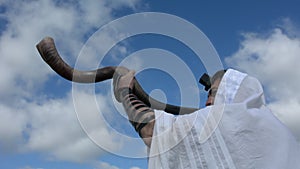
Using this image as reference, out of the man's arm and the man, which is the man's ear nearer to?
the man

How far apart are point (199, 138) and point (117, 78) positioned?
806 millimetres

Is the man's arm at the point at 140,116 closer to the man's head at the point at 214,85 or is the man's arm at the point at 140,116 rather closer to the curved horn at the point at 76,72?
the curved horn at the point at 76,72

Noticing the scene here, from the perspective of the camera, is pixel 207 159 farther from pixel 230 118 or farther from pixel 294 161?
pixel 294 161

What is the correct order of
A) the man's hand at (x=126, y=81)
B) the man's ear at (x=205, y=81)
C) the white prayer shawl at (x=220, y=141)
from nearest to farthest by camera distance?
the white prayer shawl at (x=220, y=141) → the man's hand at (x=126, y=81) → the man's ear at (x=205, y=81)

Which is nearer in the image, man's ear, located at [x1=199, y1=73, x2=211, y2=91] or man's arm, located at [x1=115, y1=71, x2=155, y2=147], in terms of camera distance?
man's arm, located at [x1=115, y1=71, x2=155, y2=147]

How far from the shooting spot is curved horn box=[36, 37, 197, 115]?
2.75m

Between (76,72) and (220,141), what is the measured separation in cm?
129

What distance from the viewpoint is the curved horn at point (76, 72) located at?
275cm

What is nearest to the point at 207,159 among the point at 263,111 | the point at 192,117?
the point at 192,117

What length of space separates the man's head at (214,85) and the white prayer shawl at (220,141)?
10.9 inches

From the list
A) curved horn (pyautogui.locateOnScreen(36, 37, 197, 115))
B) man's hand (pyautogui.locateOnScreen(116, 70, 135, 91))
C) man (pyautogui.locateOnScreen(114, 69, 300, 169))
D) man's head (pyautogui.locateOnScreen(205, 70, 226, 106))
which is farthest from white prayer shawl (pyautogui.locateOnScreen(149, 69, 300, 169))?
curved horn (pyautogui.locateOnScreen(36, 37, 197, 115))

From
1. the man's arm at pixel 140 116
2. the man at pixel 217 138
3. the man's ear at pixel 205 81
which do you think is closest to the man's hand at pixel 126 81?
the man's arm at pixel 140 116

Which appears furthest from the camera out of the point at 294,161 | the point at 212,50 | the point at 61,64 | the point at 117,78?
the point at 61,64

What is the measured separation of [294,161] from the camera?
225cm
